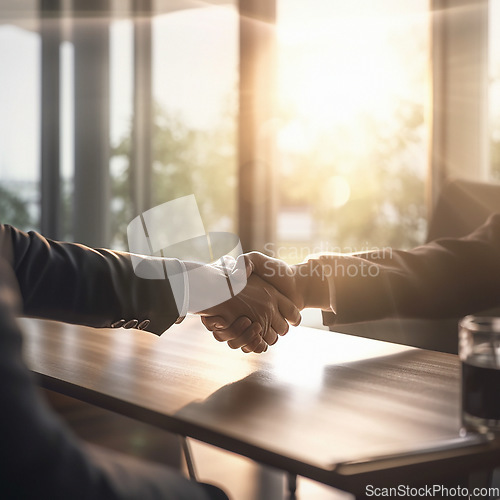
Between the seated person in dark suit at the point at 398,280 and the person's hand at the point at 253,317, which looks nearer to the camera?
the person's hand at the point at 253,317

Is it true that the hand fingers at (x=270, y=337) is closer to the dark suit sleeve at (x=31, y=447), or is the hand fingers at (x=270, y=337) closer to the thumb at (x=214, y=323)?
the thumb at (x=214, y=323)

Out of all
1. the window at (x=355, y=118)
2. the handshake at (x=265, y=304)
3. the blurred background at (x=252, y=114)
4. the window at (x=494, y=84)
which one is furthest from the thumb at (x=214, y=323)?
the window at (x=494, y=84)

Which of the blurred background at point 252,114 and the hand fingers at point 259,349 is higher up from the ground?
the blurred background at point 252,114

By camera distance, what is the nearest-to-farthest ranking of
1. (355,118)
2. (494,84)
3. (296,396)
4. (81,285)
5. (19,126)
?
(296,396), (81,285), (494,84), (355,118), (19,126)

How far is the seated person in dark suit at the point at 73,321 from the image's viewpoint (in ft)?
1.38

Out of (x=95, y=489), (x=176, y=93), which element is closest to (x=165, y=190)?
(x=176, y=93)

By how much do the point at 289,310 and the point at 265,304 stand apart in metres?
0.07

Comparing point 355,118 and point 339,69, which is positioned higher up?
point 339,69

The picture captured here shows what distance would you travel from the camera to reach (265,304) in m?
1.48

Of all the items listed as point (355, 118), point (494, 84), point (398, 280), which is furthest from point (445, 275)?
point (355, 118)

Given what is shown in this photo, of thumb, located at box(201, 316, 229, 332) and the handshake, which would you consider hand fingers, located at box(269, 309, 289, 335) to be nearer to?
the handshake

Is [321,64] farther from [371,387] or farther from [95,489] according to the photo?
[95,489]

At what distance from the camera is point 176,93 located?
388 cm

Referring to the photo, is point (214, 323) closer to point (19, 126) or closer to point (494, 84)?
point (494, 84)
